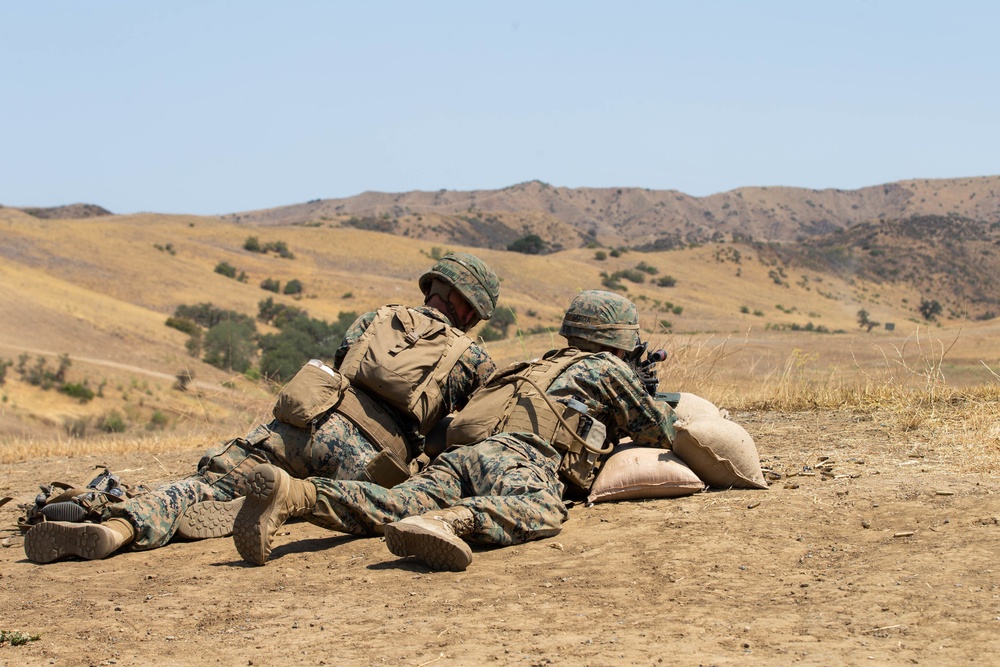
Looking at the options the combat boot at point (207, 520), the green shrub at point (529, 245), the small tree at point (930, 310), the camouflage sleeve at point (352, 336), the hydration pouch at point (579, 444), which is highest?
the green shrub at point (529, 245)

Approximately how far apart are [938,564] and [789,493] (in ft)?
4.74

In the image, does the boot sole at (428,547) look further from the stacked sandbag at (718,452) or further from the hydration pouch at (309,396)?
the stacked sandbag at (718,452)

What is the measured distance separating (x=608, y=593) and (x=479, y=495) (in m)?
1.02

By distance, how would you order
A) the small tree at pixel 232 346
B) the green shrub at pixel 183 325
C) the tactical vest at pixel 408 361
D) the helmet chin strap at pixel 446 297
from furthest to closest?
the green shrub at pixel 183 325 → the small tree at pixel 232 346 → the helmet chin strap at pixel 446 297 → the tactical vest at pixel 408 361

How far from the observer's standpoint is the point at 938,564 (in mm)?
3730

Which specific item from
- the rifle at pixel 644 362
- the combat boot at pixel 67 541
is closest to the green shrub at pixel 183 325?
the rifle at pixel 644 362

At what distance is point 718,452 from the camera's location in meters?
5.26

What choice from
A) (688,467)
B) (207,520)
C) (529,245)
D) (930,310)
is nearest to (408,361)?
(207,520)

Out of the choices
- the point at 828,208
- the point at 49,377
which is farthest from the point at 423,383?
the point at 828,208

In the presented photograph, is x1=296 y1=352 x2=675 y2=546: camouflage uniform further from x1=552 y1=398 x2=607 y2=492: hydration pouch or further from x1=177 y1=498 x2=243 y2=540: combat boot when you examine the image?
x1=177 y1=498 x2=243 y2=540: combat boot

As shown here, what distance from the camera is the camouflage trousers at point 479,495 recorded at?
14.5 ft

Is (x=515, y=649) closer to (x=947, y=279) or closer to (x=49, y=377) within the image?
(x=49, y=377)

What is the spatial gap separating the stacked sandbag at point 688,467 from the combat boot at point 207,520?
1876 mm

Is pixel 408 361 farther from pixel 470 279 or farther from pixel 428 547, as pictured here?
pixel 428 547
